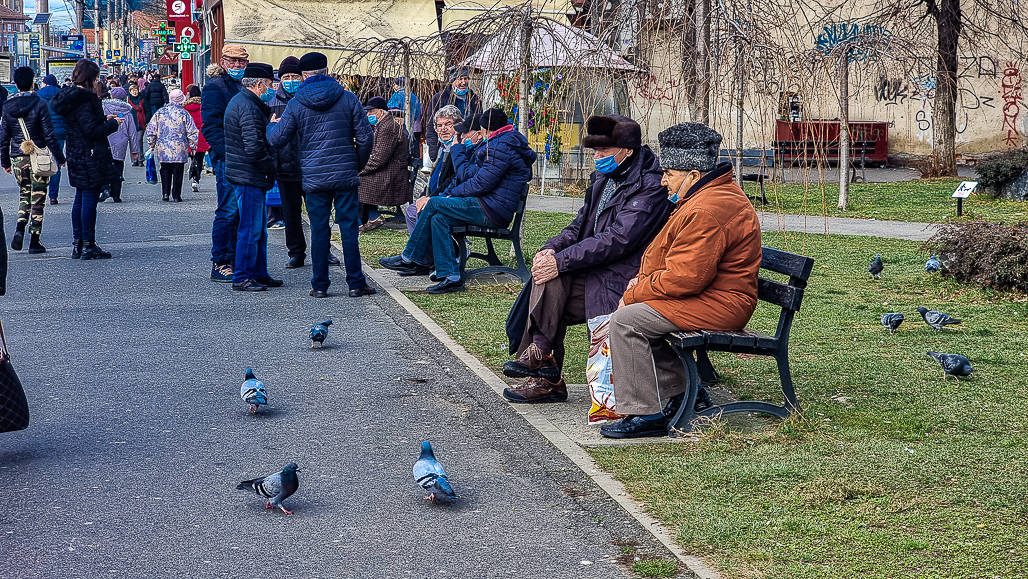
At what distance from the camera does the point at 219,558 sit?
429cm

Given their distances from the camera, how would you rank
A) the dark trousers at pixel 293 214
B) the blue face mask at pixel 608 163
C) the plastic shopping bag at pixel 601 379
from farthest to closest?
1. the dark trousers at pixel 293 214
2. the blue face mask at pixel 608 163
3. the plastic shopping bag at pixel 601 379

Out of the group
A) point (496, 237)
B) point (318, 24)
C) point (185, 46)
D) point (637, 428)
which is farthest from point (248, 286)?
point (185, 46)

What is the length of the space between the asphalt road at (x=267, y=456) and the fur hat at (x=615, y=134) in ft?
4.95

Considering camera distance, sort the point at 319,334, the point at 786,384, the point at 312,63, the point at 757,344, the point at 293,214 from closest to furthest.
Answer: the point at 757,344, the point at 786,384, the point at 319,334, the point at 312,63, the point at 293,214

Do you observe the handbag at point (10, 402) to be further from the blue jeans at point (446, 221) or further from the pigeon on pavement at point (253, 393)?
the blue jeans at point (446, 221)

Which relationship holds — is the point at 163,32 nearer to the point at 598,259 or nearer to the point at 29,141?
the point at 29,141

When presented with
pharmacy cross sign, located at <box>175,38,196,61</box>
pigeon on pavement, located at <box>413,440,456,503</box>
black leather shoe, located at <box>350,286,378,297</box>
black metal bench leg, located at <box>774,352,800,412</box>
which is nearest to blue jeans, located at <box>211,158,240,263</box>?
black leather shoe, located at <box>350,286,378,297</box>

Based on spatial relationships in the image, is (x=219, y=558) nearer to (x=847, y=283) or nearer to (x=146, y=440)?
(x=146, y=440)

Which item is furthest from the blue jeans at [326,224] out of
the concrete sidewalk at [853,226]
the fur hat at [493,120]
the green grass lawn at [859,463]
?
the concrete sidewalk at [853,226]

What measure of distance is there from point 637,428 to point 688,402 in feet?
0.90

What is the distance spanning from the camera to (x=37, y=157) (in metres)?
12.4

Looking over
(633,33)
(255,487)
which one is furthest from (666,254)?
(633,33)

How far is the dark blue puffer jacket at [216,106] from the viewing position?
422 inches

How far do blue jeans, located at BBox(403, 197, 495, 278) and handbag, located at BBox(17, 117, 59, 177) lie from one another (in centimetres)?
440
